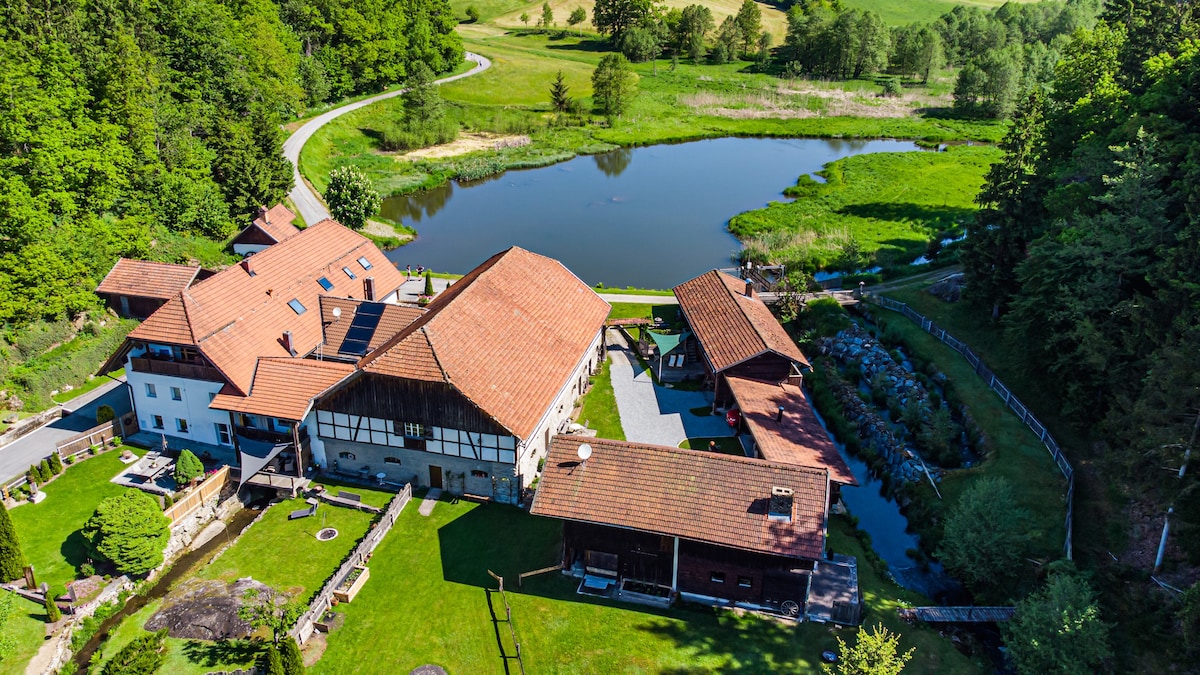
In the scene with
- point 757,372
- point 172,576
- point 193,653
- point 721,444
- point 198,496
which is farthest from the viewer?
point 757,372

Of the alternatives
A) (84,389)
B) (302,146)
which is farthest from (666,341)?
(302,146)

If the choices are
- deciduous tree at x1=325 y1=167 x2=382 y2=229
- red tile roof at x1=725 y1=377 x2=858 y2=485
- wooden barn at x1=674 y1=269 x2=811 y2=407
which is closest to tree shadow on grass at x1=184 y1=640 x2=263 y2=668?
red tile roof at x1=725 y1=377 x2=858 y2=485

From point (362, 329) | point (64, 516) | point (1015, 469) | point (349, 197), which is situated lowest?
point (64, 516)

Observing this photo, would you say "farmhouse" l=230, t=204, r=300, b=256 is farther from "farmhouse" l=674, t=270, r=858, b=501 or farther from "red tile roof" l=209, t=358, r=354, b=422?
"farmhouse" l=674, t=270, r=858, b=501

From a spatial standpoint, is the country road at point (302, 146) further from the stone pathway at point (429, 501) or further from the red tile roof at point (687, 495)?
the red tile roof at point (687, 495)

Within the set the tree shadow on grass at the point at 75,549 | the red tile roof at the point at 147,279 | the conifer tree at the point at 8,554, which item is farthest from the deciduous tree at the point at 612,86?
the conifer tree at the point at 8,554

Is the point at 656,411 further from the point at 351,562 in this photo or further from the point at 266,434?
the point at 266,434

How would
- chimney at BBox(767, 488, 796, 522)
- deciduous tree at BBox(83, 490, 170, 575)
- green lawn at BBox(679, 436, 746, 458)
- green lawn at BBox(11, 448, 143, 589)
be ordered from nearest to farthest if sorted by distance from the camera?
chimney at BBox(767, 488, 796, 522)
deciduous tree at BBox(83, 490, 170, 575)
green lawn at BBox(11, 448, 143, 589)
green lawn at BBox(679, 436, 746, 458)
